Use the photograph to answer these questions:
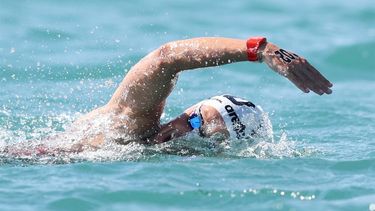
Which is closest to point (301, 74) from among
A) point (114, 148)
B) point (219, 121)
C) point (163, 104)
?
point (219, 121)

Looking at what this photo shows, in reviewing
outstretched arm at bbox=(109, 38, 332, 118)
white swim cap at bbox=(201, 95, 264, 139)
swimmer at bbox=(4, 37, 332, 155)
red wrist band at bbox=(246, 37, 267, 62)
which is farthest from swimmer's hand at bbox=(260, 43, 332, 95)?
white swim cap at bbox=(201, 95, 264, 139)

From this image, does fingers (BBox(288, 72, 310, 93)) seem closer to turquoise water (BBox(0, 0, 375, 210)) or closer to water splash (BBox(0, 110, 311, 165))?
turquoise water (BBox(0, 0, 375, 210))

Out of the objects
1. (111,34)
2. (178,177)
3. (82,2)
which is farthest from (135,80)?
(82,2)

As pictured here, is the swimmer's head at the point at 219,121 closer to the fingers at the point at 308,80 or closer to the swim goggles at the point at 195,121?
the swim goggles at the point at 195,121

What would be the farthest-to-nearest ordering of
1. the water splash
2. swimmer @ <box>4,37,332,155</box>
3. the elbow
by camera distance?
the water splash < the elbow < swimmer @ <box>4,37,332,155</box>

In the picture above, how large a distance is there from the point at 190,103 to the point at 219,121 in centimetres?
255

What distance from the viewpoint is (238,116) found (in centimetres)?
588

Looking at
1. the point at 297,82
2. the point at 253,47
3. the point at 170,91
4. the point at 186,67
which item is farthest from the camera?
the point at 170,91

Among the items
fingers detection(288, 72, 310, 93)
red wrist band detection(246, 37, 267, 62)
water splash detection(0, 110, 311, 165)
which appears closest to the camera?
fingers detection(288, 72, 310, 93)

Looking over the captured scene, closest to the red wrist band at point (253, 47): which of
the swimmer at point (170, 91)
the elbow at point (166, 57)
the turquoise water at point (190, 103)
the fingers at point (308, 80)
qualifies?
the swimmer at point (170, 91)

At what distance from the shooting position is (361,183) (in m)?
5.70

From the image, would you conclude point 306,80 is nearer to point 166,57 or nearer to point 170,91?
point 166,57

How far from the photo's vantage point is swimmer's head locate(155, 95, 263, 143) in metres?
5.86

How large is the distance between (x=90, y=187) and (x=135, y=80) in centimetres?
79
